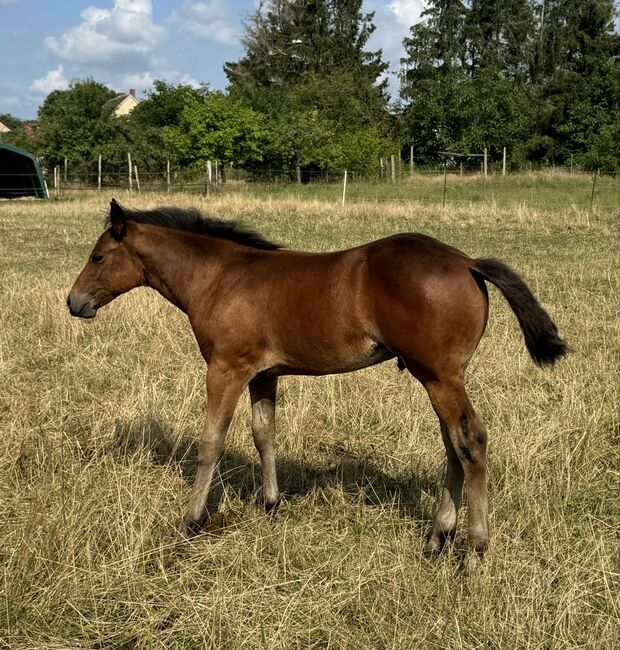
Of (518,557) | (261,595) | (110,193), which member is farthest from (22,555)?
(110,193)

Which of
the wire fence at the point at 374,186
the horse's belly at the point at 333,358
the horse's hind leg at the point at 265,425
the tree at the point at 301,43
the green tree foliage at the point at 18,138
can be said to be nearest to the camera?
the horse's belly at the point at 333,358

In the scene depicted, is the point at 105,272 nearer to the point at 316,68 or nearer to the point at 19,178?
the point at 19,178

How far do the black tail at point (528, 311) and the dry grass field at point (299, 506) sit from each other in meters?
0.93

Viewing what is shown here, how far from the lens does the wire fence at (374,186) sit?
23594 mm

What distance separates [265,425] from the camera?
12.8 ft

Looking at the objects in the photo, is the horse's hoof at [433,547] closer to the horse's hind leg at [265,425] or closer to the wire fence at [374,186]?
the horse's hind leg at [265,425]

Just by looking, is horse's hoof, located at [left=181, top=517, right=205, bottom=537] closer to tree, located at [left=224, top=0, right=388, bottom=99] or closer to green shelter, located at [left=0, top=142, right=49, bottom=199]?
green shelter, located at [left=0, top=142, right=49, bottom=199]

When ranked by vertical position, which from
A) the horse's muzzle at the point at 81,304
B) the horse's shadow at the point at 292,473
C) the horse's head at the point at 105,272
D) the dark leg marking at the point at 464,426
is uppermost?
the horse's head at the point at 105,272

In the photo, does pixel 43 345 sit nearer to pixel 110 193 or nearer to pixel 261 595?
pixel 261 595

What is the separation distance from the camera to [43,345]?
6.75 m

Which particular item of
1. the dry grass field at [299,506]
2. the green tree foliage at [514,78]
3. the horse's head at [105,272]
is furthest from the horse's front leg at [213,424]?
the green tree foliage at [514,78]

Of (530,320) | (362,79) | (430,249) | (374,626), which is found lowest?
(374,626)

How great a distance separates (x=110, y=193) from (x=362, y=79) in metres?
27.6

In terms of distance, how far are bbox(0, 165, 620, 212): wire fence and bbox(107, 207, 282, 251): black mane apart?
722 inches
